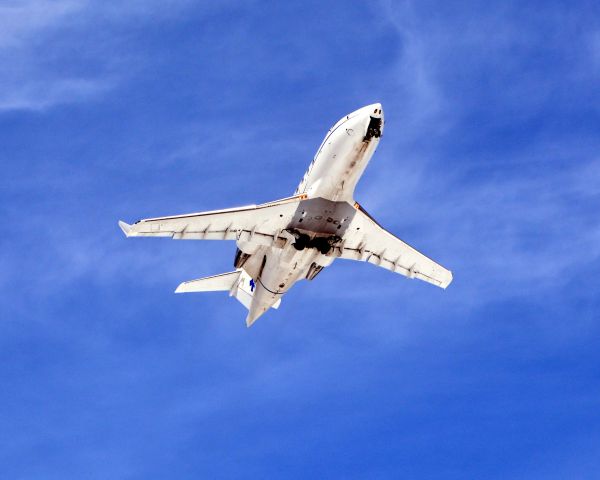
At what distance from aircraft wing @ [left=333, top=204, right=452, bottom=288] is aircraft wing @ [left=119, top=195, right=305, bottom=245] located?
15.5 ft

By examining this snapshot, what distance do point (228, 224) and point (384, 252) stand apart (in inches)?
462

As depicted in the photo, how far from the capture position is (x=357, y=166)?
6059 cm

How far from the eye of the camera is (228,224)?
6450 centimetres

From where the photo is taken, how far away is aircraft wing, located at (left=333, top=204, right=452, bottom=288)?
6588 centimetres

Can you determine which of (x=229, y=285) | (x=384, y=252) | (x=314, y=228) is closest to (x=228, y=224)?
(x=314, y=228)

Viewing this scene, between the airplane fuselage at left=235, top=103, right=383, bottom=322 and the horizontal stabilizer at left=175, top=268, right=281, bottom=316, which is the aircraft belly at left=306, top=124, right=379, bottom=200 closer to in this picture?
the airplane fuselage at left=235, top=103, right=383, bottom=322

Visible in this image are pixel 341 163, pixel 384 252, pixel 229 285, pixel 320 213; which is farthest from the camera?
pixel 229 285

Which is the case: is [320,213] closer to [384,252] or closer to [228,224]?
[228,224]

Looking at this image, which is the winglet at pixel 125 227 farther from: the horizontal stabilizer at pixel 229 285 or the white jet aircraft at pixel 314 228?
the horizontal stabilizer at pixel 229 285

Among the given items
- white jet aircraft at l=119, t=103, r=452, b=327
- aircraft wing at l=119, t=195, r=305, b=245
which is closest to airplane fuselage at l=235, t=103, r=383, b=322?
white jet aircraft at l=119, t=103, r=452, b=327

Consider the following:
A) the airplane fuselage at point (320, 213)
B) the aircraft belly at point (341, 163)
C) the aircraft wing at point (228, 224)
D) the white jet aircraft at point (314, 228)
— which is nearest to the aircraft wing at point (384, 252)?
the white jet aircraft at point (314, 228)

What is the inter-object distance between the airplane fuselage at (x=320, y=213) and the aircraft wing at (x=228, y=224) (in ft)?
2.14

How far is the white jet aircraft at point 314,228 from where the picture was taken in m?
60.3

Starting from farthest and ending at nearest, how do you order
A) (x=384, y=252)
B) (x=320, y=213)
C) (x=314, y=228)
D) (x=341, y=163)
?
(x=384, y=252), (x=314, y=228), (x=320, y=213), (x=341, y=163)
